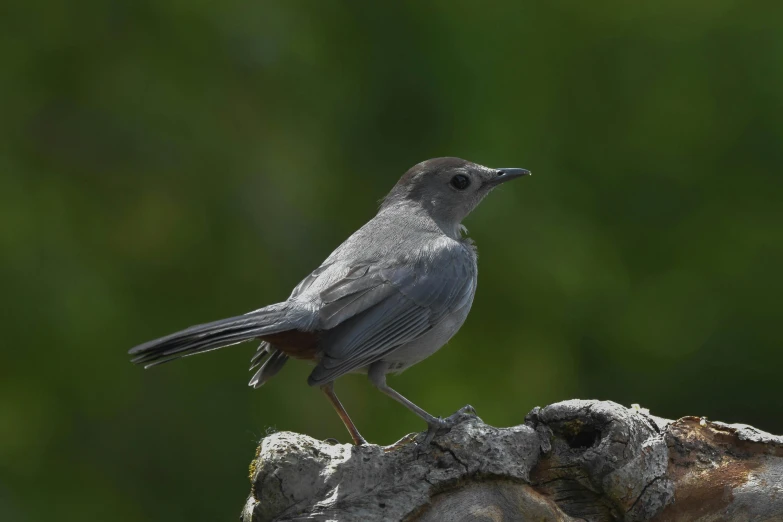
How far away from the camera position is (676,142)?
630 cm

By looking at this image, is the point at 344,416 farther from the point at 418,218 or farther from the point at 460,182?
the point at 460,182

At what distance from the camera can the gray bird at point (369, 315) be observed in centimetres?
368

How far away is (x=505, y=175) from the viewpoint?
506cm

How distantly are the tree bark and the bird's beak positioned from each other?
1772mm

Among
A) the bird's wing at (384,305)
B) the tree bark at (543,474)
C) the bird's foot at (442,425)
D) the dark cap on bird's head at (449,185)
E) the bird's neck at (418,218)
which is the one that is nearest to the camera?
the tree bark at (543,474)

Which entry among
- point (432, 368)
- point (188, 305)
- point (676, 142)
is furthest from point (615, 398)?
point (188, 305)

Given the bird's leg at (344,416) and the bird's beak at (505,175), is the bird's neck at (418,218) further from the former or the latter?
the bird's leg at (344,416)

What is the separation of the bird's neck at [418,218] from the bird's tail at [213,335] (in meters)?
1.09

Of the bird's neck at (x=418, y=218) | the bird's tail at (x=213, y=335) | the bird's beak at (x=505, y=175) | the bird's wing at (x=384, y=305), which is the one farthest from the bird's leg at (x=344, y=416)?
the bird's beak at (x=505, y=175)

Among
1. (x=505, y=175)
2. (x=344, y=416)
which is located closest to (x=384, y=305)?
(x=344, y=416)

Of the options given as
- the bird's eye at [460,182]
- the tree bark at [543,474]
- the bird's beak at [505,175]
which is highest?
the bird's eye at [460,182]

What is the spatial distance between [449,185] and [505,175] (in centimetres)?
30

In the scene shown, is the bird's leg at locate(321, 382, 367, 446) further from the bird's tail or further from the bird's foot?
the bird's foot

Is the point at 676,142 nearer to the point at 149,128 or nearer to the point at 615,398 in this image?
the point at 615,398
